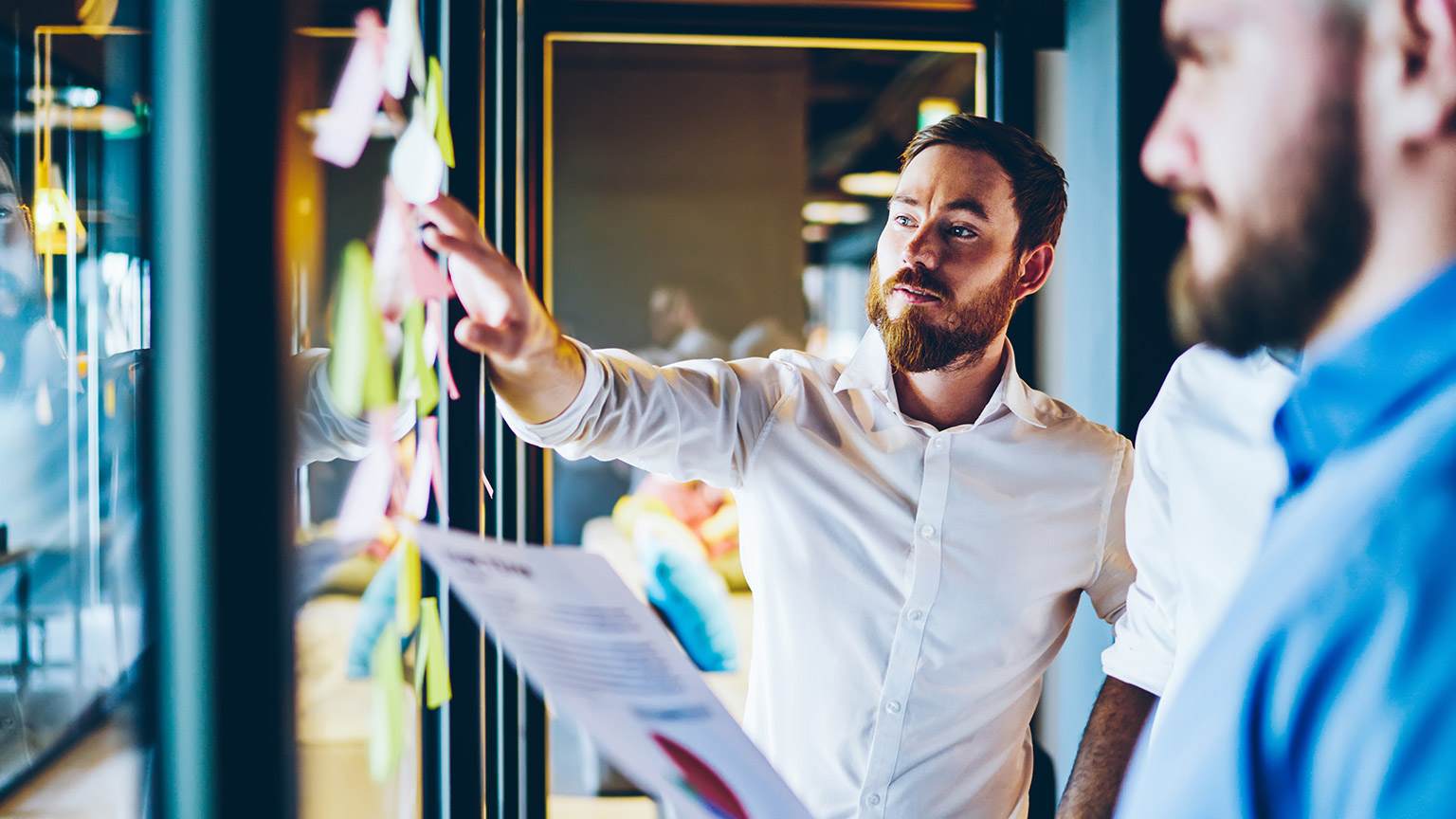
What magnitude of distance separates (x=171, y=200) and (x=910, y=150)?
4.96ft

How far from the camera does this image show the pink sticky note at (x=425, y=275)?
2.64 feet

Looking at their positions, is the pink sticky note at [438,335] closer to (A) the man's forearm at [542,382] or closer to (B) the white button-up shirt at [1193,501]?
(A) the man's forearm at [542,382]

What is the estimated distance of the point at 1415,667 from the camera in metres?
0.43

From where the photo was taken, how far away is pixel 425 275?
0.85 metres

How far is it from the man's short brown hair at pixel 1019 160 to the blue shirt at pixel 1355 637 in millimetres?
1158

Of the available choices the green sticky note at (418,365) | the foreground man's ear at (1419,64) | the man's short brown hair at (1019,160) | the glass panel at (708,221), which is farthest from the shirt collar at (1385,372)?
the glass panel at (708,221)

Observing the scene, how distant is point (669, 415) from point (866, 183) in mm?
1867

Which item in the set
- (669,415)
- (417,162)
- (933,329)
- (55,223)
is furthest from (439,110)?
(933,329)

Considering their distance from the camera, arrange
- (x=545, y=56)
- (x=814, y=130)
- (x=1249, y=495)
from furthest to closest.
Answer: (x=814, y=130) → (x=545, y=56) → (x=1249, y=495)

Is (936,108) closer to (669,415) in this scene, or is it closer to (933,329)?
(933,329)

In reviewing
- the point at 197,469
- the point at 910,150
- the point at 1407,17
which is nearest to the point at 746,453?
the point at 910,150

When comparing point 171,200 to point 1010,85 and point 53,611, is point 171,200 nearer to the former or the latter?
point 53,611

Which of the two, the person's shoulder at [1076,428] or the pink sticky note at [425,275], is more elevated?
the pink sticky note at [425,275]

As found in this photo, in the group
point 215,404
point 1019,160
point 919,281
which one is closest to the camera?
point 215,404
